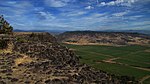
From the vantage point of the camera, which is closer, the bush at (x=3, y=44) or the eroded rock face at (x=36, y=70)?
the eroded rock face at (x=36, y=70)

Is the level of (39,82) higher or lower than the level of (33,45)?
lower

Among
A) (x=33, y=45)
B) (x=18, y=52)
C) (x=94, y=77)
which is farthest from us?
(x=33, y=45)

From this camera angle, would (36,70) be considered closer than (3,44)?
Yes

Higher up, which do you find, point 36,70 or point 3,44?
point 3,44

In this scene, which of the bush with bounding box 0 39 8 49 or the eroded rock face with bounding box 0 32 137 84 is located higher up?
the bush with bounding box 0 39 8 49

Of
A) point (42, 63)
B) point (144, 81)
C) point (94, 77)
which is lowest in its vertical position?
point (144, 81)

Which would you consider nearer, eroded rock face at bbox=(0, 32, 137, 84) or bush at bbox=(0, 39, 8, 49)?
eroded rock face at bbox=(0, 32, 137, 84)

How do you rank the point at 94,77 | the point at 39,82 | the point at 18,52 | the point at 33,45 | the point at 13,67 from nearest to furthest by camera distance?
1. the point at 39,82
2. the point at 13,67
3. the point at 94,77
4. the point at 18,52
5. the point at 33,45

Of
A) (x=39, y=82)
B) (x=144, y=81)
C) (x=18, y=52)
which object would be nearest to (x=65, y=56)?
(x=18, y=52)

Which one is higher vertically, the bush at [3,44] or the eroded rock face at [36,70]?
the bush at [3,44]

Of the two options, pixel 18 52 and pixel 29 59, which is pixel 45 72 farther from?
pixel 18 52

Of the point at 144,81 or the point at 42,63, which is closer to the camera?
the point at 42,63
